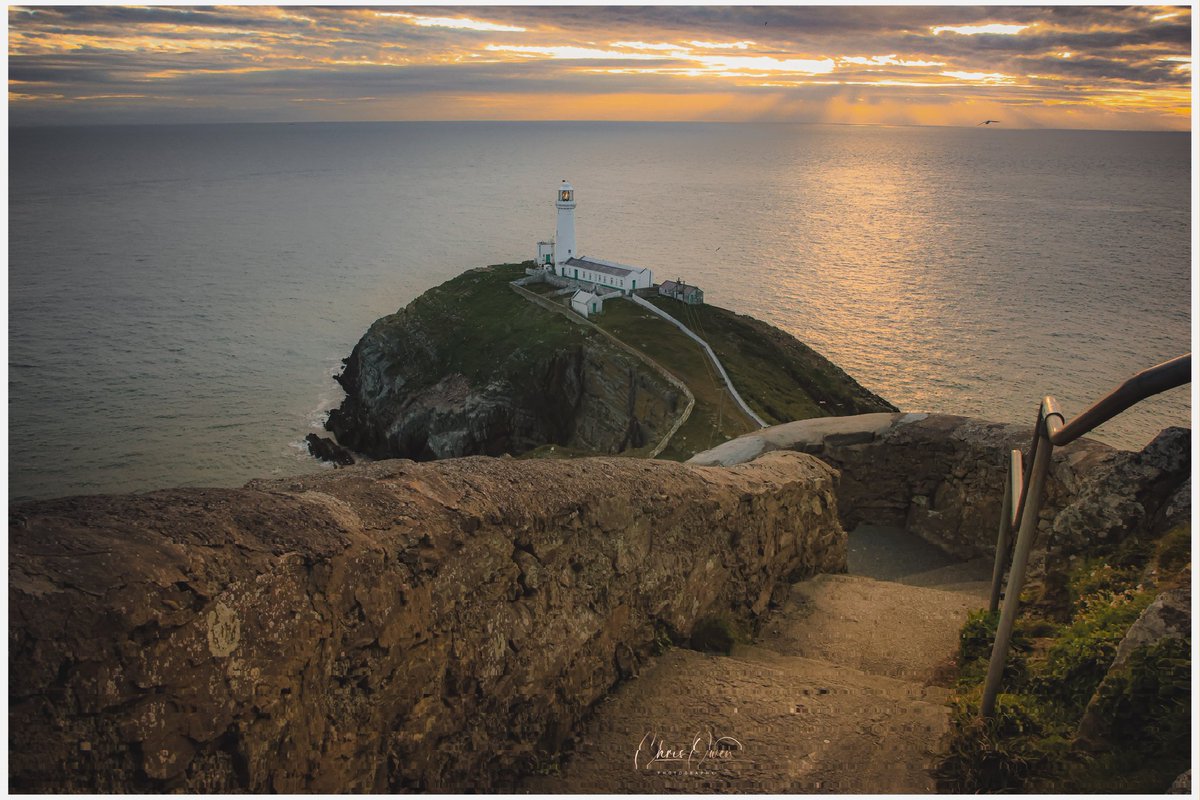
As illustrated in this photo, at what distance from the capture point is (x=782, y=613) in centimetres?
1264

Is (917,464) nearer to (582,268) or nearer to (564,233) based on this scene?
(582,268)

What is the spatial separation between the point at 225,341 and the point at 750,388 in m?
41.0

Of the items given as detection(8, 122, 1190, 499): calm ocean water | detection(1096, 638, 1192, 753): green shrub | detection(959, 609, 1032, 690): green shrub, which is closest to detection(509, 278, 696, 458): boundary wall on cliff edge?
detection(8, 122, 1190, 499): calm ocean water

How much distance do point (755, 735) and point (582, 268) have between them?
2540 inches

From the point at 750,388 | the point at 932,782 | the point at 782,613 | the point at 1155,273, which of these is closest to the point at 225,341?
the point at 750,388

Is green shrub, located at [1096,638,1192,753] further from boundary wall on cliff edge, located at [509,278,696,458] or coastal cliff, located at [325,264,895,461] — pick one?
coastal cliff, located at [325,264,895,461]

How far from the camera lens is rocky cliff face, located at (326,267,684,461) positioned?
5047 cm

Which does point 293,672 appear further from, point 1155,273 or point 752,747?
point 1155,273

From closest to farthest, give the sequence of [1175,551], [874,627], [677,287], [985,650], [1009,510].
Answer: [1175,551] → [985,650] → [1009,510] → [874,627] → [677,287]

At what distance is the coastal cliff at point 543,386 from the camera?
4981cm

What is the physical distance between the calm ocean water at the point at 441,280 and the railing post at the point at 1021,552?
20.1 meters

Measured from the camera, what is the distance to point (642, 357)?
172 ft

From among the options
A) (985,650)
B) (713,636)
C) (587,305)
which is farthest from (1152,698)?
(587,305)

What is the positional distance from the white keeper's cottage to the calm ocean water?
14.2 m
